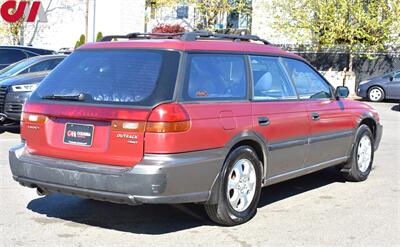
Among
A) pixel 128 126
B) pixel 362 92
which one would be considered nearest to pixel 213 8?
pixel 362 92

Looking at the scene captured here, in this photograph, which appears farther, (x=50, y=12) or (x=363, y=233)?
(x=50, y=12)

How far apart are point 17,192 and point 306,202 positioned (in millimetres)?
3246

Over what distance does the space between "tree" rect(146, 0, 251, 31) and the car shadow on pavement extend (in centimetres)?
2681

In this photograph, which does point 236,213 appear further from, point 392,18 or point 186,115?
point 392,18

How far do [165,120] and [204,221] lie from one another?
1.37 meters

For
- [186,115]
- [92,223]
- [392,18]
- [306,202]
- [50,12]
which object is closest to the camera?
[186,115]

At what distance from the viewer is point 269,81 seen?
5.84m

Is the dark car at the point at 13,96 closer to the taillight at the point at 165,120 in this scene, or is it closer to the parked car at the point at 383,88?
the taillight at the point at 165,120

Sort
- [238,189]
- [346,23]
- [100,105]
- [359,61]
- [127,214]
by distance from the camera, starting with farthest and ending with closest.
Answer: [359,61], [346,23], [127,214], [238,189], [100,105]

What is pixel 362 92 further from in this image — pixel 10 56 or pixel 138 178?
pixel 138 178

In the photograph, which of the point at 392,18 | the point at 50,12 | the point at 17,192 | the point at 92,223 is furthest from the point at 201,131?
the point at 50,12

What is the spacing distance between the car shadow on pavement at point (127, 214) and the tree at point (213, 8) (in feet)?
87.9

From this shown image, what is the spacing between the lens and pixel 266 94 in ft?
18.8

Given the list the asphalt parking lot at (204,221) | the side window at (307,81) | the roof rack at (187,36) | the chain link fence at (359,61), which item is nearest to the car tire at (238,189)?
the asphalt parking lot at (204,221)
